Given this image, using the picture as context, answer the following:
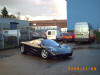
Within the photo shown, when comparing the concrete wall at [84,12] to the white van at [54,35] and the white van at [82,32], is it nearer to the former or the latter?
the white van at [54,35]

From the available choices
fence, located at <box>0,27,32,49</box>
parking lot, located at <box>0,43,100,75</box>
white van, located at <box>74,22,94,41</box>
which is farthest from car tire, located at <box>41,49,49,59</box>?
white van, located at <box>74,22,94,41</box>

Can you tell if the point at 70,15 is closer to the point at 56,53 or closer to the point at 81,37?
the point at 81,37

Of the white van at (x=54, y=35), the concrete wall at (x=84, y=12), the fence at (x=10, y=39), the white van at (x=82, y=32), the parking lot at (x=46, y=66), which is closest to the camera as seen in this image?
the parking lot at (x=46, y=66)

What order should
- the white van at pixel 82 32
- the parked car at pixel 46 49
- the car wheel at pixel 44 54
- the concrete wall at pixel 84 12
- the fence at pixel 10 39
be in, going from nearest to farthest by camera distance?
the parked car at pixel 46 49 → the car wheel at pixel 44 54 → the fence at pixel 10 39 → the white van at pixel 82 32 → the concrete wall at pixel 84 12

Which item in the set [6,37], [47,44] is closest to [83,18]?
[6,37]

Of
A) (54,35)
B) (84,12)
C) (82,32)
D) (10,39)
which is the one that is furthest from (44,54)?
(84,12)

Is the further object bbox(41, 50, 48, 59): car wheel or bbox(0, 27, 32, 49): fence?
bbox(0, 27, 32, 49): fence

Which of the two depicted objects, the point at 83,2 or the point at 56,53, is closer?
the point at 56,53

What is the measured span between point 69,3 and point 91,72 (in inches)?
Result: 1275

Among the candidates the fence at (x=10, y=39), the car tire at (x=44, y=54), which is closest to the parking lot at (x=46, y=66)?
the car tire at (x=44, y=54)

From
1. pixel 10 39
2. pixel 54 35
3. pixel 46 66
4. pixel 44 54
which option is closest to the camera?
pixel 46 66

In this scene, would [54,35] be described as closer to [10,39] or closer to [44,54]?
[10,39]

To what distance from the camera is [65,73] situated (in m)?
5.54

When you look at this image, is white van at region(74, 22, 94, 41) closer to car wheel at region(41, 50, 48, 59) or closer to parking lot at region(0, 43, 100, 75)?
parking lot at region(0, 43, 100, 75)
